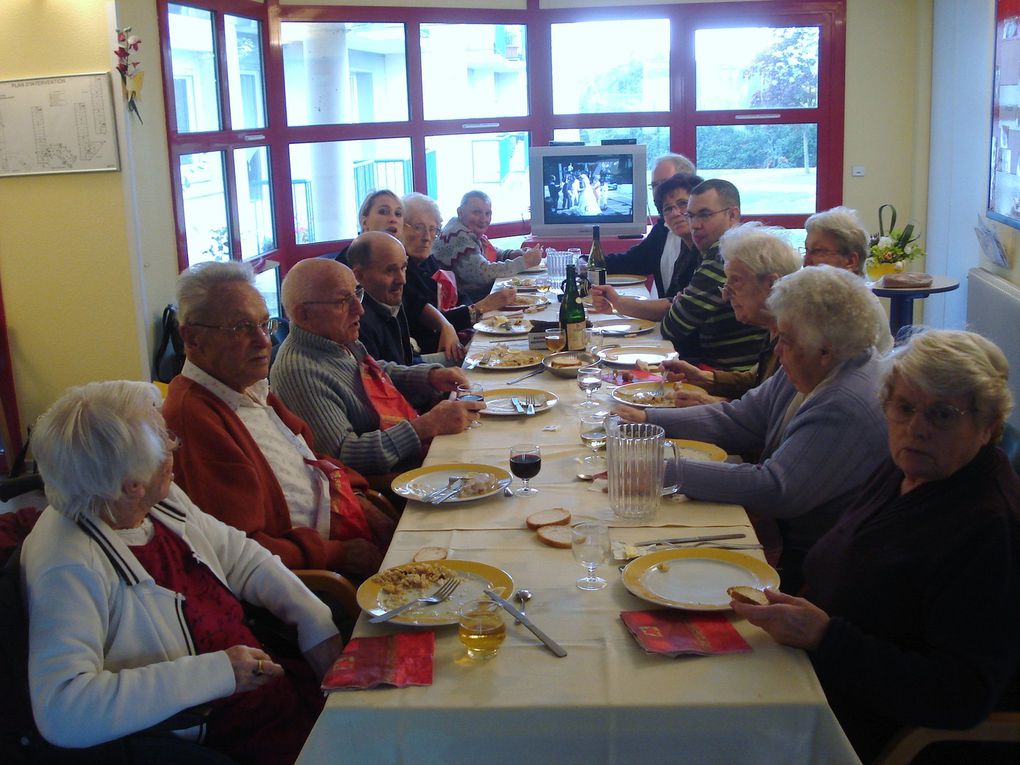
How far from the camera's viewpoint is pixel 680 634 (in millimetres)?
1536

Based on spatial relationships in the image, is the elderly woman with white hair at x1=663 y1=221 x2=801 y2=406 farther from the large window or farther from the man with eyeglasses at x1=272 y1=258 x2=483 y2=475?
the large window

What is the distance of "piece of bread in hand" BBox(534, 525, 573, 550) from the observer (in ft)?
6.27

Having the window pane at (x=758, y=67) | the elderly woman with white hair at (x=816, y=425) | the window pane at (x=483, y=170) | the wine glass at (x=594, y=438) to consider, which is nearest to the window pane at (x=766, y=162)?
the window pane at (x=758, y=67)

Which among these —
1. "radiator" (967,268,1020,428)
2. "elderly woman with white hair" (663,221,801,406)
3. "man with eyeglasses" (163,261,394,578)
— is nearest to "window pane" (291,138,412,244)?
"radiator" (967,268,1020,428)

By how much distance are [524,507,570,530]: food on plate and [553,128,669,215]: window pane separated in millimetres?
5404

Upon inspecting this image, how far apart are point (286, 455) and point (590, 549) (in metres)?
0.99

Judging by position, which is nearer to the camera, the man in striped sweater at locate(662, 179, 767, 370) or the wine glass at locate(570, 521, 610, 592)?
the wine glass at locate(570, 521, 610, 592)

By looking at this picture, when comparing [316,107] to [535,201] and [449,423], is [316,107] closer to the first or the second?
[535,201]

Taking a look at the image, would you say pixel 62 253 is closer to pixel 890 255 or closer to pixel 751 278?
pixel 751 278

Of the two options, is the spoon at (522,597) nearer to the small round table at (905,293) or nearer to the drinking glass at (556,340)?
the drinking glass at (556,340)

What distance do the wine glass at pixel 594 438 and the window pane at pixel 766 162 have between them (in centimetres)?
488

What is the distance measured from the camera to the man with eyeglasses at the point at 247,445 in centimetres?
214

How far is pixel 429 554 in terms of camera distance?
6.16ft

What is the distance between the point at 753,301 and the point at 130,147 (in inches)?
124
